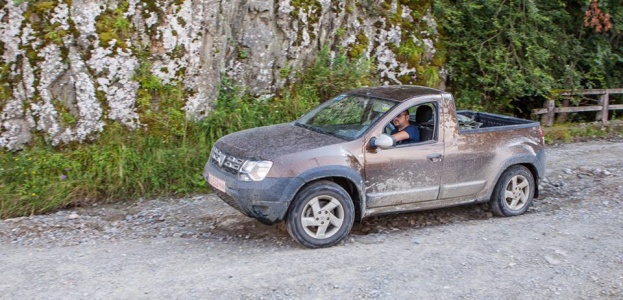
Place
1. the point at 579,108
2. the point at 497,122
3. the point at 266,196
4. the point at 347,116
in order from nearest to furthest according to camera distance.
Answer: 1. the point at 266,196
2. the point at 347,116
3. the point at 497,122
4. the point at 579,108

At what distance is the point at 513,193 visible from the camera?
820 cm

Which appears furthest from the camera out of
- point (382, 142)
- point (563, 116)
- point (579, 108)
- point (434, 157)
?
point (563, 116)

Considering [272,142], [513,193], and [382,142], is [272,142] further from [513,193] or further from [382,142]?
[513,193]

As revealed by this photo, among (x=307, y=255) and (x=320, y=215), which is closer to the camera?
(x=307, y=255)

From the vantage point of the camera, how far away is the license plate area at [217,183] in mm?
6830

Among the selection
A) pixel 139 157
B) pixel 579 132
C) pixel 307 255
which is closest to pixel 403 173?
pixel 307 255

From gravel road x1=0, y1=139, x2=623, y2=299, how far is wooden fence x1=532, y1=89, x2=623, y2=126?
5.36 m

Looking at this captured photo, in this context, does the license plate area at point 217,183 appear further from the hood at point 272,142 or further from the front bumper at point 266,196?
the hood at point 272,142

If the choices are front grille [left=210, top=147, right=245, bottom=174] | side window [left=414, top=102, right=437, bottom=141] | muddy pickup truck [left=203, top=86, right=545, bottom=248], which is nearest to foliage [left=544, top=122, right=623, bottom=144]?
muddy pickup truck [left=203, top=86, right=545, bottom=248]

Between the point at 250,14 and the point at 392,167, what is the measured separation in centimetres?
531

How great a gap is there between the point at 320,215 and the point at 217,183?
1200 mm

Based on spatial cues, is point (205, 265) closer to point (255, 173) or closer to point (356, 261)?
point (255, 173)

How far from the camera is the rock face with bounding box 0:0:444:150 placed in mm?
9227

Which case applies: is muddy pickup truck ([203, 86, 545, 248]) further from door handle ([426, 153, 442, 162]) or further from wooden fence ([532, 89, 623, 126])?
wooden fence ([532, 89, 623, 126])
